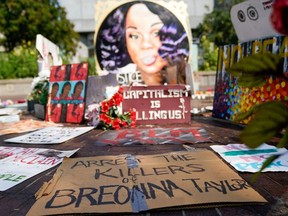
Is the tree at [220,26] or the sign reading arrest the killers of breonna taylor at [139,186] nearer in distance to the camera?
the sign reading arrest the killers of breonna taylor at [139,186]

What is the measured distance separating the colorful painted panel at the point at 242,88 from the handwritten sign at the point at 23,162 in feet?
6.57

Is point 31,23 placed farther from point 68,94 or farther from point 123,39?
point 68,94

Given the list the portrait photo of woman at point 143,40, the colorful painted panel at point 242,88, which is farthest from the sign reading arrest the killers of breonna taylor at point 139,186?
the portrait photo of woman at point 143,40

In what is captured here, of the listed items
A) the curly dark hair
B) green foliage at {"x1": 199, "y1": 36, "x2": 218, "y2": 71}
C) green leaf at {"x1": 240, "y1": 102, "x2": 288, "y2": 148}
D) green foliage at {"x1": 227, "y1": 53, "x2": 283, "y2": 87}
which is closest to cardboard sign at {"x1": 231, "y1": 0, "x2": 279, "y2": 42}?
green foliage at {"x1": 227, "y1": 53, "x2": 283, "y2": 87}

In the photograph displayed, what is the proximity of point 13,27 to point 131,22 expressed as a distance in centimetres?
1206

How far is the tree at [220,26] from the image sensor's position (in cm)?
2187

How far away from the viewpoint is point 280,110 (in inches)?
39.0

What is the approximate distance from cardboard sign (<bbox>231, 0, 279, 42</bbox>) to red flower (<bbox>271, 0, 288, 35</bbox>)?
3469 mm

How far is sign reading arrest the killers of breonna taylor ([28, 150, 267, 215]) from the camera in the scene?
1.89 m

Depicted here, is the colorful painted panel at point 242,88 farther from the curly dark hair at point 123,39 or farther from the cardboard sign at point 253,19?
the curly dark hair at point 123,39

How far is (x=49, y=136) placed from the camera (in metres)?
4.30

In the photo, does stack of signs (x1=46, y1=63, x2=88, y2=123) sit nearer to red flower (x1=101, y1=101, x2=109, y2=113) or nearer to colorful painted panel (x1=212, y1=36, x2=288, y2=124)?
red flower (x1=101, y1=101, x2=109, y2=113)

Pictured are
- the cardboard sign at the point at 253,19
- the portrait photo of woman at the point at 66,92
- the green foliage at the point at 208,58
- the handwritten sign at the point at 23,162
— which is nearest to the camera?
the handwritten sign at the point at 23,162

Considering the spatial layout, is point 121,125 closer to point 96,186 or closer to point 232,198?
point 96,186
